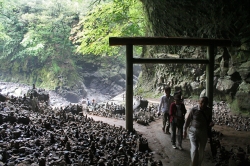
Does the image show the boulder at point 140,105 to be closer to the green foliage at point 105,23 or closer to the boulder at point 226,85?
the boulder at point 226,85

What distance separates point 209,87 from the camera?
23.3 ft

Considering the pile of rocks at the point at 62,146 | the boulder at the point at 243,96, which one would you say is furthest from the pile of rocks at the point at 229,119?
the pile of rocks at the point at 62,146

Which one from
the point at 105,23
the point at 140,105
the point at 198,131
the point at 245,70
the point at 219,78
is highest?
the point at 105,23

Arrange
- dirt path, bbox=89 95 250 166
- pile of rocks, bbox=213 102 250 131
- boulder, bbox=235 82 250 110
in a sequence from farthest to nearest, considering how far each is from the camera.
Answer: boulder, bbox=235 82 250 110
pile of rocks, bbox=213 102 250 131
dirt path, bbox=89 95 250 166

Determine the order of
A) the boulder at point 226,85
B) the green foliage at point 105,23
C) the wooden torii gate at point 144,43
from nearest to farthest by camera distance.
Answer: the wooden torii gate at point 144,43 → the boulder at point 226,85 → the green foliage at point 105,23

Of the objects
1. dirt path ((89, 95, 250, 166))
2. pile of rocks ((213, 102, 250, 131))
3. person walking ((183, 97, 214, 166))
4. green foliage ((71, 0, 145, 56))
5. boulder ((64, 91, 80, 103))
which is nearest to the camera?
person walking ((183, 97, 214, 166))

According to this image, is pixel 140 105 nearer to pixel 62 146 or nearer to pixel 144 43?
pixel 144 43

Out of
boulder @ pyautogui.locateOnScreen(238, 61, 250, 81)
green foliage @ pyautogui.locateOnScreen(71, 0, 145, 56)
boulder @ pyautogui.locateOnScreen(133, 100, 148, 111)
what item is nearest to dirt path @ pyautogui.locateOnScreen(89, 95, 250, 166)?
boulder @ pyautogui.locateOnScreen(238, 61, 250, 81)

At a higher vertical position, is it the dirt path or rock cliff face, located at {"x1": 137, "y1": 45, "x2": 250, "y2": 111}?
rock cliff face, located at {"x1": 137, "y1": 45, "x2": 250, "y2": 111}

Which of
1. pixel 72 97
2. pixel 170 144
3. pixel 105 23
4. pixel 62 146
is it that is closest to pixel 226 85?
pixel 170 144

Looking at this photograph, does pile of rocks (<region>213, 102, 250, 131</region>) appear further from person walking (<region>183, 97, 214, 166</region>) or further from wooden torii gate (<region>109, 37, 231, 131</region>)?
person walking (<region>183, 97, 214, 166</region>)

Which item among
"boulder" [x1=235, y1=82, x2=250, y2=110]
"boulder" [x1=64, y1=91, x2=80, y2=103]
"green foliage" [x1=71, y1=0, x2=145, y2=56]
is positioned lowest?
"boulder" [x1=64, y1=91, x2=80, y2=103]

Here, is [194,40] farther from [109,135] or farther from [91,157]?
[91,157]

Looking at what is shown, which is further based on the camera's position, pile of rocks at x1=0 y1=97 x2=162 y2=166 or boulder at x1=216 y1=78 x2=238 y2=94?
boulder at x1=216 y1=78 x2=238 y2=94
